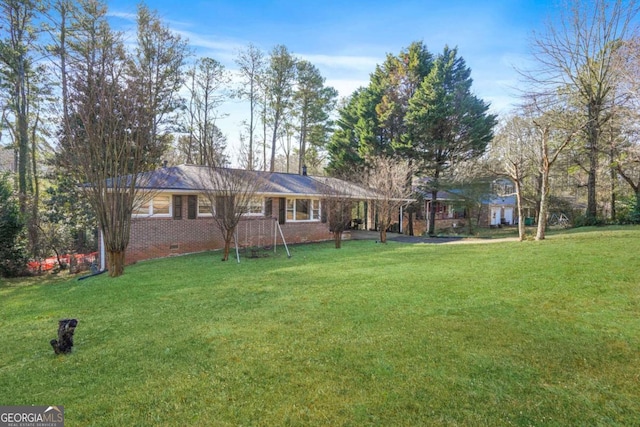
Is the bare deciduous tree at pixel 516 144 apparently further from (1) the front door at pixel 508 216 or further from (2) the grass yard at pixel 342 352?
(1) the front door at pixel 508 216

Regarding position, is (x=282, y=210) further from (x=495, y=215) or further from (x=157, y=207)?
(x=495, y=215)

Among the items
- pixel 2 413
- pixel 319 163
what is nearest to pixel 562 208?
pixel 319 163

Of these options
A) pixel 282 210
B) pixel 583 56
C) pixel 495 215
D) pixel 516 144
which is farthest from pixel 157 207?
pixel 495 215

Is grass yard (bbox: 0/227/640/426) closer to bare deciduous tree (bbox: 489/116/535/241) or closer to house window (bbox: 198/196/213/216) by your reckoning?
house window (bbox: 198/196/213/216)

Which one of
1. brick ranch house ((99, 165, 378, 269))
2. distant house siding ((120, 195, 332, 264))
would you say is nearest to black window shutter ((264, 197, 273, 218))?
brick ranch house ((99, 165, 378, 269))

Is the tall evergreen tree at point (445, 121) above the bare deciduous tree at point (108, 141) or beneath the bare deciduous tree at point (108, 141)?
above

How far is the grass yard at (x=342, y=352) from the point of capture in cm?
280

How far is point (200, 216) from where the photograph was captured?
13867 millimetres

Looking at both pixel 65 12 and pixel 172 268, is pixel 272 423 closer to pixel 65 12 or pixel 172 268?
pixel 172 268

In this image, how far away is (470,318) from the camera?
490cm

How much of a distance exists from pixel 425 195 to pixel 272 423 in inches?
903
